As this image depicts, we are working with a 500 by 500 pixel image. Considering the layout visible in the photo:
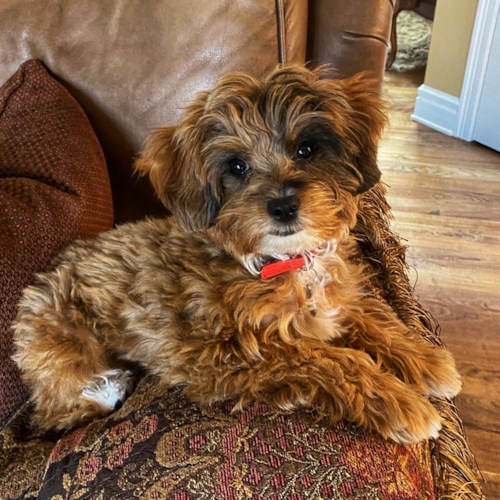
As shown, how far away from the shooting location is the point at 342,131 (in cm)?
130

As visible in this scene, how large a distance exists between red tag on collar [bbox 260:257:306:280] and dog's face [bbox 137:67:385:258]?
48mm

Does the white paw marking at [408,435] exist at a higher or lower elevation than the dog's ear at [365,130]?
lower

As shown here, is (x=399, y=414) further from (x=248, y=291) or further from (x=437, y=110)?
(x=437, y=110)

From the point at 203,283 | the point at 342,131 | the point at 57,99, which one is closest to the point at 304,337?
the point at 203,283

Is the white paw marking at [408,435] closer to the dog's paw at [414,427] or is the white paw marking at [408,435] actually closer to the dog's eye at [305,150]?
the dog's paw at [414,427]

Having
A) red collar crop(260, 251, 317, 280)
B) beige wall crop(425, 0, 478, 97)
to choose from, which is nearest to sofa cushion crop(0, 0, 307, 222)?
red collar crop(260, 251, 317, 280)

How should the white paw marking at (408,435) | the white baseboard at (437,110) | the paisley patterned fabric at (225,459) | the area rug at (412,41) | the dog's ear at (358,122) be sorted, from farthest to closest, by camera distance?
the area rug at (412,41) → the white baseboard at (437,110) → the dog's ear at (358,122) → the white paw marking at (408,435) → the paisley patterned fabric at (225,459)

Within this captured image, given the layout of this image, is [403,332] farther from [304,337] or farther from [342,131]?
[342,131]

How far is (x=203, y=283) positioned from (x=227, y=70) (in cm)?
71

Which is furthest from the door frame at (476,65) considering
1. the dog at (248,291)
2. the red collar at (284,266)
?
the red collar at (284,266)

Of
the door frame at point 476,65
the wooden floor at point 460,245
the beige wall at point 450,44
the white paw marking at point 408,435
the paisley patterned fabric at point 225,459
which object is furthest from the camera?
the beige wall at point 450,44

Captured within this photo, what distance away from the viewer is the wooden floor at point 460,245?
2.21m

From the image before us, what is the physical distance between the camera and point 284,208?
3.98 feet

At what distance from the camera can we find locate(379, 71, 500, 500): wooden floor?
2.21 metres
